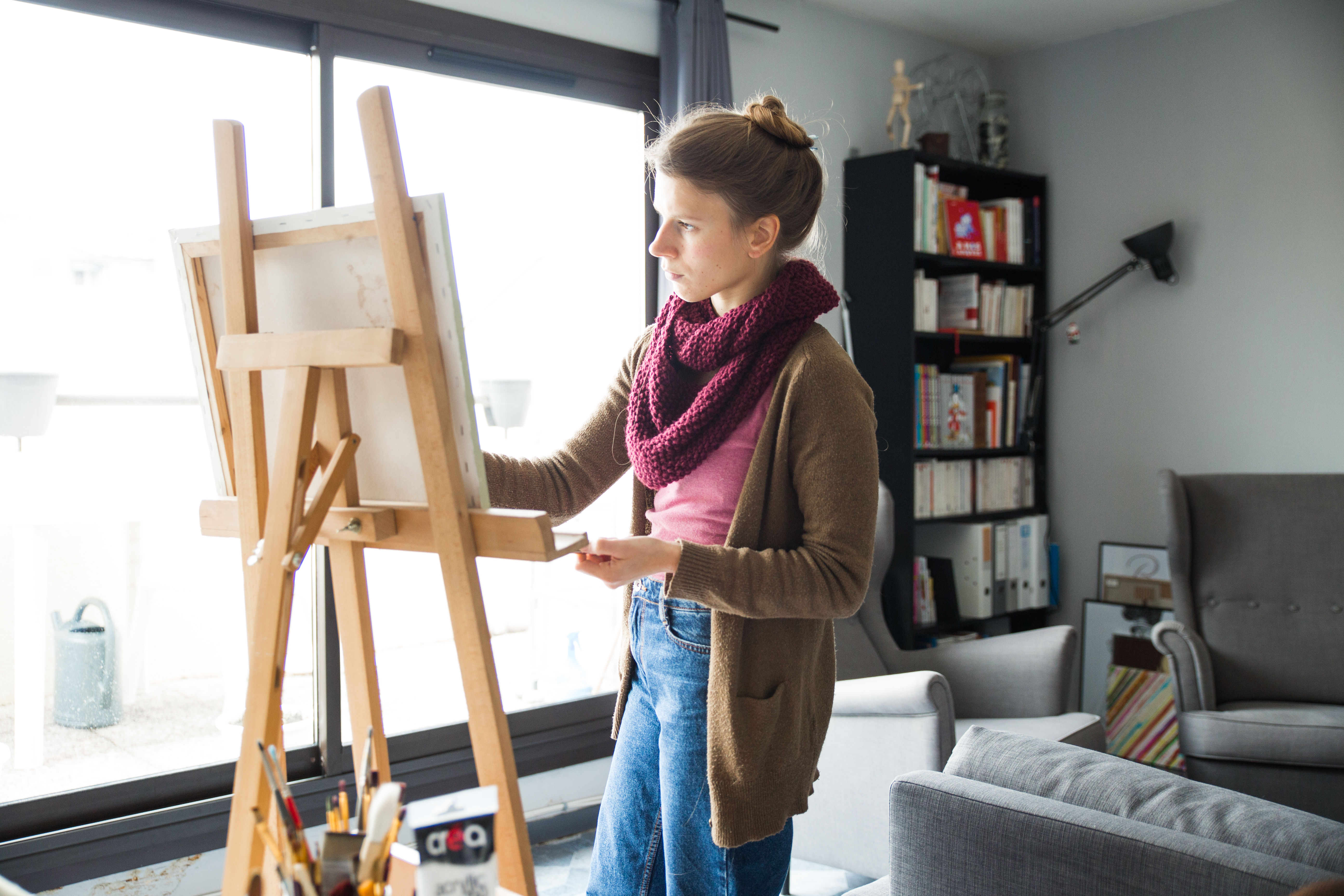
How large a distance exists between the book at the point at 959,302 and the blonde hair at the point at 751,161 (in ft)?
7.99

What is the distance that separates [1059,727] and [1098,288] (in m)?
1.88

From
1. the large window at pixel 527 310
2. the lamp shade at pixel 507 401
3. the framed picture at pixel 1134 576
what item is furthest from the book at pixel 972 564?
the lamp shade at pixel 507 401

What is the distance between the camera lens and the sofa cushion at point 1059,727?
2373 mm

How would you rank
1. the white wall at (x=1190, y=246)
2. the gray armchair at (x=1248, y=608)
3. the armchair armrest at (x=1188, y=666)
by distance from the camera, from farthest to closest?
1. the white wall at (x=1190, y=246)
2. the armchair armrest at (x=1188, y=666)
3. the gray armchair at (x=1248, y=608)

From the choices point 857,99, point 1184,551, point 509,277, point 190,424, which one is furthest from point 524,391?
point 1184,551

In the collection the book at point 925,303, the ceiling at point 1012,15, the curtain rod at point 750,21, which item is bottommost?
the book at point 925,303

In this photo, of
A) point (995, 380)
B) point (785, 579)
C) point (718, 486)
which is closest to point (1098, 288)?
point (995, 380)

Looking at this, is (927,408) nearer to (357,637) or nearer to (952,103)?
(952,103)

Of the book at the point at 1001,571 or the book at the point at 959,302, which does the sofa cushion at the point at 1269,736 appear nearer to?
the book at the point at 1001,571

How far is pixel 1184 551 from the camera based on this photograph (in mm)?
2857

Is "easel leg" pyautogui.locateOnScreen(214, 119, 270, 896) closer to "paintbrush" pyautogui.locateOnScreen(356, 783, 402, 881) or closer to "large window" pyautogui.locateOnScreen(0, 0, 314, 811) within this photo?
"paintbrush" pyautogui.locateOnScreen(356, 783, 402, 881)

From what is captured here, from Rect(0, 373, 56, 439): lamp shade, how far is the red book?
269cm

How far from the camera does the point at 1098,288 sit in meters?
3.68

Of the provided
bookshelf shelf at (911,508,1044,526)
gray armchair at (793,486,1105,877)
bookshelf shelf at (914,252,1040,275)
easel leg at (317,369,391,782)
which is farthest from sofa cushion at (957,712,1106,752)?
easel leg at (317,369,391,782)
